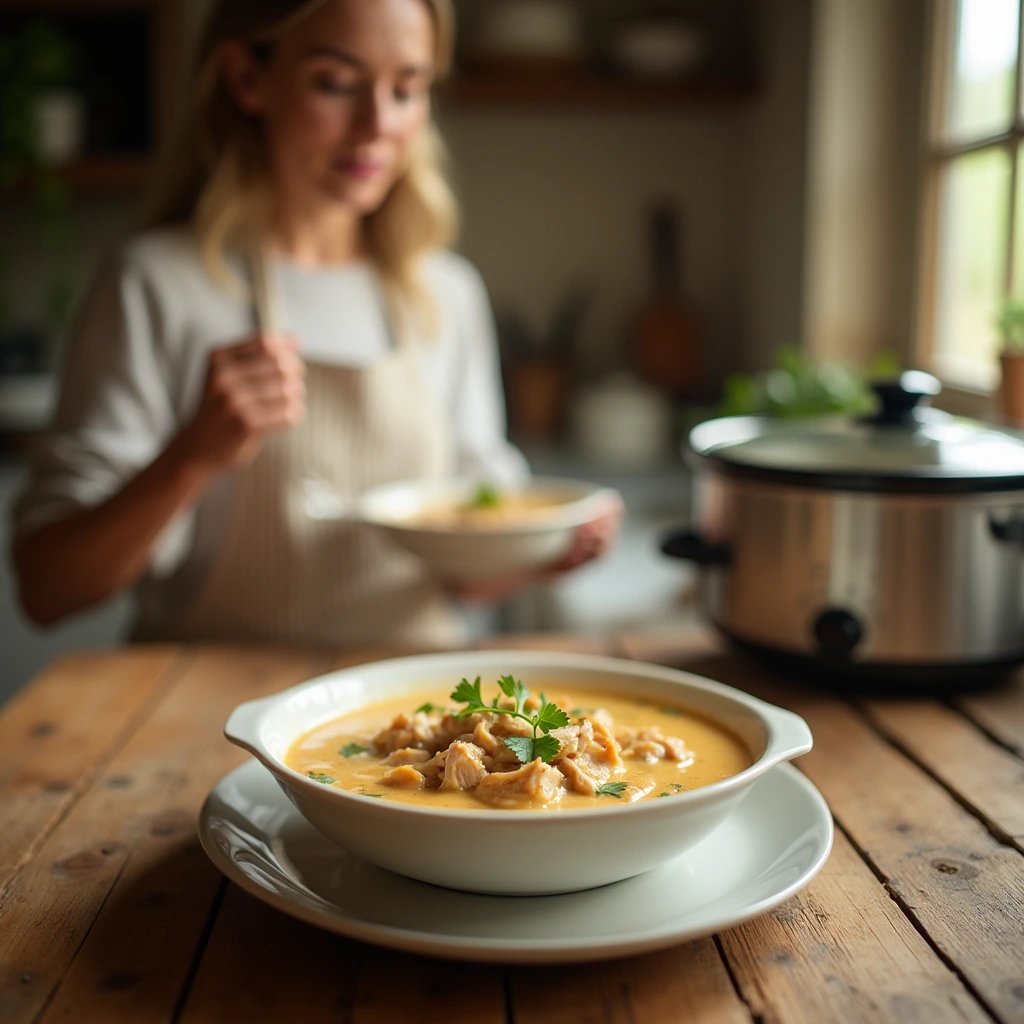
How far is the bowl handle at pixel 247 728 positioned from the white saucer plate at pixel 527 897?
8 cm

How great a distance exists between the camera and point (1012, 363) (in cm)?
173

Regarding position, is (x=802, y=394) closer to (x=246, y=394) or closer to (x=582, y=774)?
(x=246, y=394)

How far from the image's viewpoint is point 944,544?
1.18 m

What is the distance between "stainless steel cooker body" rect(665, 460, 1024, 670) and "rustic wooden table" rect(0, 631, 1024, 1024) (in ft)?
0.28

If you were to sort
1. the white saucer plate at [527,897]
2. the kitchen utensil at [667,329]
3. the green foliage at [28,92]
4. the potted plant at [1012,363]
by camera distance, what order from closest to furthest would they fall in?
the white saucer plate at [527,897], the potted plant at [1012,363], the green foliage at [28,92], the kitchen utensil at [667,329]

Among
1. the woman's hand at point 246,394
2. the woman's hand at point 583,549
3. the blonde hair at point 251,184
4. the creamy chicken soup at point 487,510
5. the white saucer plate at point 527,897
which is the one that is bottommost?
the woman's hand at point 583,549

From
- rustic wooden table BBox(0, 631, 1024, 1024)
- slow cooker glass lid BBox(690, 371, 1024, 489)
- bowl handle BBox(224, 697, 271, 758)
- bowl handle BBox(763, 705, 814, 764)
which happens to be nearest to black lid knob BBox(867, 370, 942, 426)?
slow cooker glass lid BBox(690, 371, 1024, 489)

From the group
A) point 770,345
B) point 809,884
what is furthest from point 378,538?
point 770,345

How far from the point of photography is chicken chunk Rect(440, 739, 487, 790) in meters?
0.75

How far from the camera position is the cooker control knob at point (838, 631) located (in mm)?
1195

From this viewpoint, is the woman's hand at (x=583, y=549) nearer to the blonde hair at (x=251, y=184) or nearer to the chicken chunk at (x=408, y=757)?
the blonde hair at (x=251, y=184)

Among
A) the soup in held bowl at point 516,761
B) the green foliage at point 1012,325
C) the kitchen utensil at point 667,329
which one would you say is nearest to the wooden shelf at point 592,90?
the kitchen utensil at point 667,329

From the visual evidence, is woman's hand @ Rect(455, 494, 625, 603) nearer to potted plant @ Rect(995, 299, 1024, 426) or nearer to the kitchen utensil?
potted plant @ Rect(995, 299, 1024, 426)

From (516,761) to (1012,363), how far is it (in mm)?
1267
